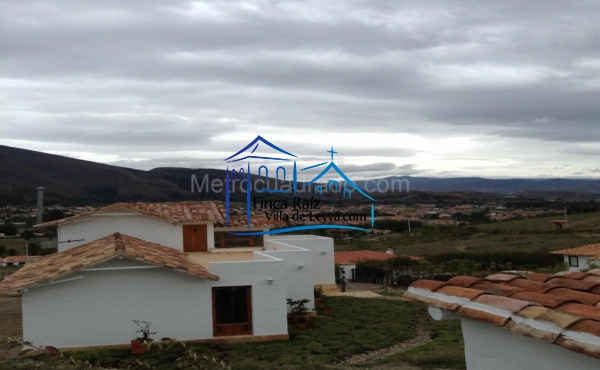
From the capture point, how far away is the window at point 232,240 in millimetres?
22719

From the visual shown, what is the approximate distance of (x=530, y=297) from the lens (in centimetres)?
422

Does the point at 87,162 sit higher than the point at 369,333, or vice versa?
the point at 87,162

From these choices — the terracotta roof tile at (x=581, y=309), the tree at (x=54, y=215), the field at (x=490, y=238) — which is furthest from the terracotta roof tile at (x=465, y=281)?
the field at (x=490, y=238)

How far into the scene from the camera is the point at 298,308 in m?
17.5

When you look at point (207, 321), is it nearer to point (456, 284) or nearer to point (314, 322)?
point (314, 322)

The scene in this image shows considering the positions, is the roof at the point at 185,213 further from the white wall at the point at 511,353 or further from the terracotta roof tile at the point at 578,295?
the terracotta roof tile at the point at 578,295

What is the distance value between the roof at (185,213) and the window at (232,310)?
6264mm

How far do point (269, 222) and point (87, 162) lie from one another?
68.4 meters

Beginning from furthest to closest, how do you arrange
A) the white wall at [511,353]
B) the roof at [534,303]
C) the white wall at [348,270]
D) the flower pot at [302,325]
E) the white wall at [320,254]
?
the white wall at [348,270]
the white wall at [320,254]
the flower pot at [302,325]
the white wall at [511,353]
the roof at [534,303]

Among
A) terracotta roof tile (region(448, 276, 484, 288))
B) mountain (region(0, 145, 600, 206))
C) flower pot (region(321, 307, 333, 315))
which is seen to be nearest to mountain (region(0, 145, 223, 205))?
mountain (region(0, 145, 600, 206))

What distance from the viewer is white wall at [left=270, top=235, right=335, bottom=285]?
23969 millimetres

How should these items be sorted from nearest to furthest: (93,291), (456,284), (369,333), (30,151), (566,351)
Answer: (566,351) < (456,284) < (93,291) < (369,333) < (30,151)

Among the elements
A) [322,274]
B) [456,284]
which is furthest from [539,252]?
[456,284]

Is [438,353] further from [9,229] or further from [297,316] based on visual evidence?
[9,229]
